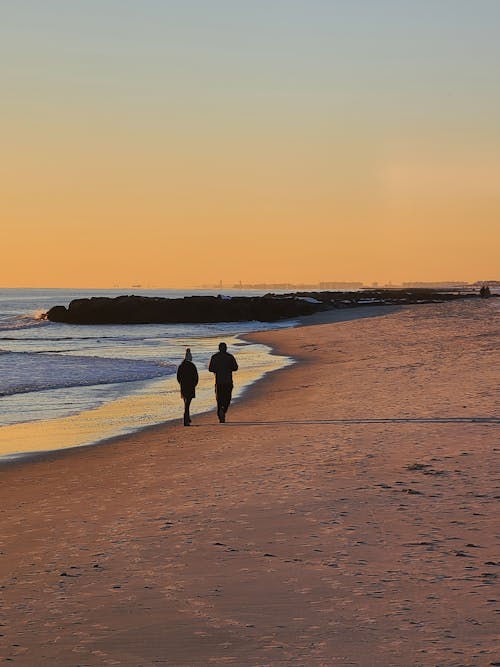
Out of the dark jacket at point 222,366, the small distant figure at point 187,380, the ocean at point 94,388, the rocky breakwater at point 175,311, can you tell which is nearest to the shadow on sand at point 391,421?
the dark jacket at point 222,366

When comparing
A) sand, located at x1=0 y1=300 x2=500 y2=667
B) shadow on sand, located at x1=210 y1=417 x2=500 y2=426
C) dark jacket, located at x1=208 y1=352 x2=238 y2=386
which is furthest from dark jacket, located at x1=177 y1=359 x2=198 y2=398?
sand, located at x1=0 y1=300 x2=500 y2=667

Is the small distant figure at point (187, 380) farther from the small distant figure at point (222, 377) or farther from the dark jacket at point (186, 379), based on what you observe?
the small distant figure at point (222, 377)

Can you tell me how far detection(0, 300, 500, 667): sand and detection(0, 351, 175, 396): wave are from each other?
45.1ft

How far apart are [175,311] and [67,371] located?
6241 cm

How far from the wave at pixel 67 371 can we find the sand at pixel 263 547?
1374cm

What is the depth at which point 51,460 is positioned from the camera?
15.0m

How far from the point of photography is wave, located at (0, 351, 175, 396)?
30.5 metres

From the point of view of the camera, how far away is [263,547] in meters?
8.37

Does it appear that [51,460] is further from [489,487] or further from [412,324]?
[412,324]

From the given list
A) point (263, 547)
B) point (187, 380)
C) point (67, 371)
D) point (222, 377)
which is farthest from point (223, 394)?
point (67, 371)

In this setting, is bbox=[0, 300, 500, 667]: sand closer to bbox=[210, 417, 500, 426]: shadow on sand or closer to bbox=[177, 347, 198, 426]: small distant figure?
bbox=[210, 417, 500, 426]: shadow on sand

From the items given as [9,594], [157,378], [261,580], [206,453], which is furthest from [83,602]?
[157,378]

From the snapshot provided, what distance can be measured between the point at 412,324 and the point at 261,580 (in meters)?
53.7

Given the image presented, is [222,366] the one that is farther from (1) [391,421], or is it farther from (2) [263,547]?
(2) [263,547]
